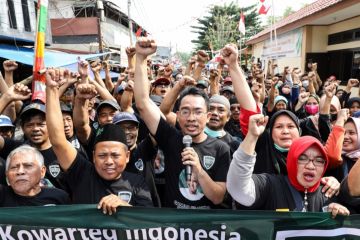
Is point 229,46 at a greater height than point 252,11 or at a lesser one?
lesser

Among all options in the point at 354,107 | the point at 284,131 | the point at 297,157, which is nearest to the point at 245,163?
the point at 297,157

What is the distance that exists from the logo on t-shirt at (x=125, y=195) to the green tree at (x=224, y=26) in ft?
123

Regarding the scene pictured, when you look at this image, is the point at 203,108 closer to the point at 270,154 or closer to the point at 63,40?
the point at 270,154

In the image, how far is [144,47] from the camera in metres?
2.89

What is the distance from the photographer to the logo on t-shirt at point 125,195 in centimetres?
254

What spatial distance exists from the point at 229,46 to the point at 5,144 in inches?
84.6

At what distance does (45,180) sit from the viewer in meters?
2.86

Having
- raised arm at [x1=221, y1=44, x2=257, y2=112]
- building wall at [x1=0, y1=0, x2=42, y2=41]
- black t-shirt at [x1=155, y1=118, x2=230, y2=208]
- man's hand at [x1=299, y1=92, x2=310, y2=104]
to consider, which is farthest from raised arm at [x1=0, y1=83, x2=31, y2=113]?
building wall at [x1=0, y1=0, x2=42, y2=41]

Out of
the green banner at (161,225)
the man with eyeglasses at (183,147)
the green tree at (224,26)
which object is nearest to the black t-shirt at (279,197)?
the green banner at (161,225)

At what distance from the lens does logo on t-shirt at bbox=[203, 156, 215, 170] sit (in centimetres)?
269

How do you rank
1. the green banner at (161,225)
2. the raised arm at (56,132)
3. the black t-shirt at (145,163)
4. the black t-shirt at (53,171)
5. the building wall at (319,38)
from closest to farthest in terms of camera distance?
the green banner at (161,225)
the raised arm at (56,132)
the black t-shirt at (53,171)
the black t-shirt at (145,163)
the building wall at (319,38)

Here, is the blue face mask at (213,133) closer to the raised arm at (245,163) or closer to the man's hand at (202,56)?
the man's hand at (202,56)

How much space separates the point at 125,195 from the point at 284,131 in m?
1.31

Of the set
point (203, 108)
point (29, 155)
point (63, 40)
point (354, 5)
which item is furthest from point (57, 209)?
point (63, 40)
